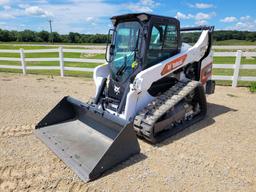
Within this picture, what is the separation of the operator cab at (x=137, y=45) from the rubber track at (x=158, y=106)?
1.87ft

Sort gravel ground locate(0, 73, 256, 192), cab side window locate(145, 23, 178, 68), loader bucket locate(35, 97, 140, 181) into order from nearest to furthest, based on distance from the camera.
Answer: gravel ground locate(0, 73, 256, 192) → loader bucket locate(35, 97, 140, 181) → cab side window locate(145, 23, 178, 68)

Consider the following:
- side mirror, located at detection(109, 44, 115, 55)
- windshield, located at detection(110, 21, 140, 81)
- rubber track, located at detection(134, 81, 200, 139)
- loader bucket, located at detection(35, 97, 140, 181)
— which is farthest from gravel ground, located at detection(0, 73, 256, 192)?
side mirror, located at detection(109, 44, 115, 55)

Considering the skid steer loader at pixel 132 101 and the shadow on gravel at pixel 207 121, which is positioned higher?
the skid steer loader at pixel 132 101

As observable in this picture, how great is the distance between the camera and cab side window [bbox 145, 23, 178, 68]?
15.5ft

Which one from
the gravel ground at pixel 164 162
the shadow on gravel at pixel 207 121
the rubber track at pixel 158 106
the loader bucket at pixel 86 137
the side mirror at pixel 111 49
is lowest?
the gravel ground at pixel 164 162

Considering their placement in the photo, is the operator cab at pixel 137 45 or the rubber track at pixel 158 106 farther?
the operator cab at pixel 137 45

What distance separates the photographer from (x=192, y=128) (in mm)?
4977

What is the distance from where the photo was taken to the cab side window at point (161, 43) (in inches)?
186

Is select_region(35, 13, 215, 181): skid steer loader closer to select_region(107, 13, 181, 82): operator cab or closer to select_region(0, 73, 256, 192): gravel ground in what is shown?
select_region(107, 13, 181, 82): operator cab

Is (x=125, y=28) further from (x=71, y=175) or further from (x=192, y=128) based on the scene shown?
(x=71, y=175)

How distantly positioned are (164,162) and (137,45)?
7.18 ft

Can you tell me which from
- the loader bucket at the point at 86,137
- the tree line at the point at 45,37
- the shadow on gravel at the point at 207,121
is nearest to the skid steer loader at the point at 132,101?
the loader bucket at the point at 86,137

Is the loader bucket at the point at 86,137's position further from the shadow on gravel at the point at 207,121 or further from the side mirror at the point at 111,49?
the side mirror at the point at 111,49

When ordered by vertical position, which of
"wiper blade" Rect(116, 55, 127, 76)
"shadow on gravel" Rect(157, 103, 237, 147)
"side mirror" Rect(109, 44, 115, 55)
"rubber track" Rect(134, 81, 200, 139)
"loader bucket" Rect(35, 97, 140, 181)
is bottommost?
"shadow on gravel" Rect(157, 103, 237, 147)
